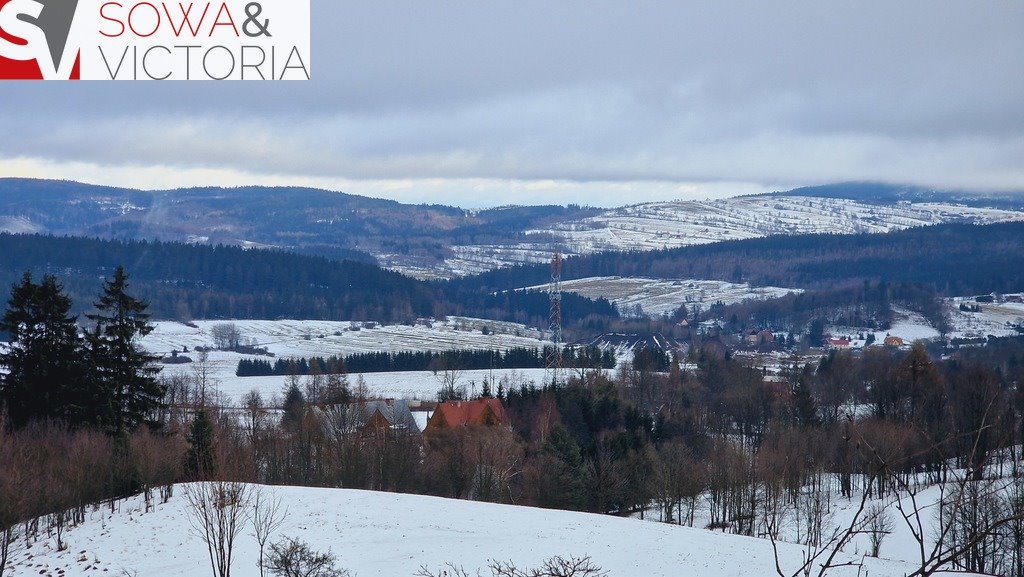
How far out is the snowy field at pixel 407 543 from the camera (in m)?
24.7

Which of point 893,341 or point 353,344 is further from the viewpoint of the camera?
point 893,341

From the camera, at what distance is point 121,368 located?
36.4 metres

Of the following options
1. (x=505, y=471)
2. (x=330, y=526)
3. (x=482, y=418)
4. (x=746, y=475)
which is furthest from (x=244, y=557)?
(x=482, y=418)

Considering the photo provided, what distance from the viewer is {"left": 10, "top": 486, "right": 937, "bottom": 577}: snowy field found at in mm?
24656

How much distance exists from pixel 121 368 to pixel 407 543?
1687 centimetres

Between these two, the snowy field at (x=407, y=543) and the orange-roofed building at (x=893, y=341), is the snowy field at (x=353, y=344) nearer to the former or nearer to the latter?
the snowy field at (x=407, y=543)

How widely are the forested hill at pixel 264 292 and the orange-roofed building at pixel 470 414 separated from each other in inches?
4242

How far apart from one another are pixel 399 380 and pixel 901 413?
174 feet

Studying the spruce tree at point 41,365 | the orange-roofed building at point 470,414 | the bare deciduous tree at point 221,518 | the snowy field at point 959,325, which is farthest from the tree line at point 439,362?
the bare deciduous tree at point 221,518

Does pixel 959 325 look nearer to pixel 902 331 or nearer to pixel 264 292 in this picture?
pixel 902 331

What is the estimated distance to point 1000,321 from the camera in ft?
501

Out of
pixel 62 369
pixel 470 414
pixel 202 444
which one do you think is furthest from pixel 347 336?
pixel 202 444

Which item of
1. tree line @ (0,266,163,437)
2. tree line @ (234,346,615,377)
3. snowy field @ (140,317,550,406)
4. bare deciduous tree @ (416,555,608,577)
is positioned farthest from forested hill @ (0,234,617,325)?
bare deciduous tree @ (416,555,608,577)

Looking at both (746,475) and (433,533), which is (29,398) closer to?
(433,533)
